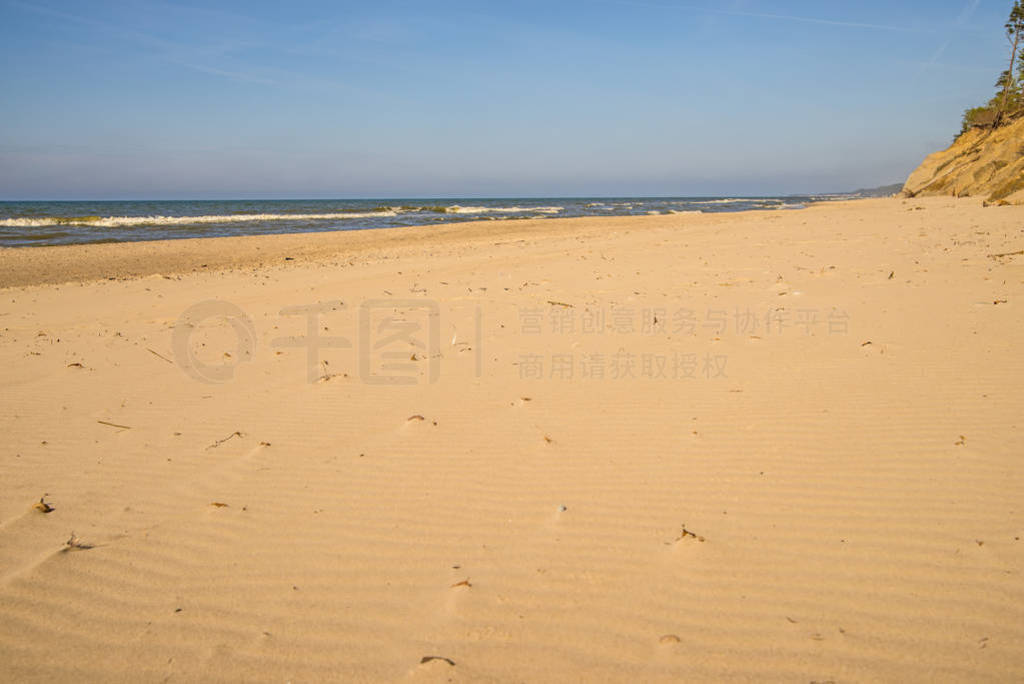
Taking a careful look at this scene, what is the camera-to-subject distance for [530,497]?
2.77 meters

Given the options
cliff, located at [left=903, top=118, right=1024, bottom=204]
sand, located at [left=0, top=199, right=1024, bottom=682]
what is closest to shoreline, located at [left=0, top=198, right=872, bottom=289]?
sand, located at [left=0, top=199, right=1024, bottom=682]

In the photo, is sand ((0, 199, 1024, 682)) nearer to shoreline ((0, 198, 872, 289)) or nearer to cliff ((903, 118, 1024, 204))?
shoreline ((0, 198, 872, 289))

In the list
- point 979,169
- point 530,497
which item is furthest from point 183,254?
point 979,169

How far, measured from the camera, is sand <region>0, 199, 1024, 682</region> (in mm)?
1897

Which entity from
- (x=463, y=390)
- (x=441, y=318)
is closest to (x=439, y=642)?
(x=463, y=390)

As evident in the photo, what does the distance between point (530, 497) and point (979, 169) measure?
101 feet

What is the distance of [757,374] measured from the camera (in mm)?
4258

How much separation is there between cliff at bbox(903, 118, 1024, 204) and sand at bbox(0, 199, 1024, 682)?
48.7 feet

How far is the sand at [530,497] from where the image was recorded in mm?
1897

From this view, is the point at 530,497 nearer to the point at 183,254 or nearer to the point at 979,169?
the point at 183,254

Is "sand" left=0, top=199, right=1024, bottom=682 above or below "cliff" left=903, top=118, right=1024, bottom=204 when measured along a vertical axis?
below

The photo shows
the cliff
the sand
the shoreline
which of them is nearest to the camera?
the sand

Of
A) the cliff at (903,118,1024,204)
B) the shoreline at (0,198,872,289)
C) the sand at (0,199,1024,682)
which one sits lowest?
the sand at (0,199,1024,682)

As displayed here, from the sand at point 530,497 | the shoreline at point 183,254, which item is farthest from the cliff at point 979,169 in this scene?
the shoreline at point 183,254
